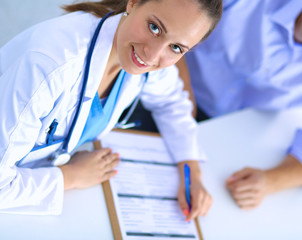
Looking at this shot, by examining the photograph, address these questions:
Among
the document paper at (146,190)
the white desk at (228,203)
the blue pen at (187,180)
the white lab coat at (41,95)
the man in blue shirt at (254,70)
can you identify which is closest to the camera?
the white lab coat at (41,95)

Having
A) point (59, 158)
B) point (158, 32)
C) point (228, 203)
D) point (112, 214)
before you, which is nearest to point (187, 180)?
point (228, 203)

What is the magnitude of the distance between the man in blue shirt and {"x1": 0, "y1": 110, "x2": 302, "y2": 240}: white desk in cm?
4

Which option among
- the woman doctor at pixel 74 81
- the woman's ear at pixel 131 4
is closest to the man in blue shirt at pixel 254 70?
the woman doctor at pixel 74 81

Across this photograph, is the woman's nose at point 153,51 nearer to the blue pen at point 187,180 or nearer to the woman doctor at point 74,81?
the woman doctor at point 74,81

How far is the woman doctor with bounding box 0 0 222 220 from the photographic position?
730 millimetres

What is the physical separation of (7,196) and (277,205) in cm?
81

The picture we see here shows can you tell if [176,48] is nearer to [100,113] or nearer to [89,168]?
[100,113]

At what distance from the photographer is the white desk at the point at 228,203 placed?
2.71ft

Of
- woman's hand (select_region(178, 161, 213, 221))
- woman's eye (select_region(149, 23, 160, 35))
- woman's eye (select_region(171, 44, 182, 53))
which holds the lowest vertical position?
woman's hand (select_region(178, 161, 213, 221))

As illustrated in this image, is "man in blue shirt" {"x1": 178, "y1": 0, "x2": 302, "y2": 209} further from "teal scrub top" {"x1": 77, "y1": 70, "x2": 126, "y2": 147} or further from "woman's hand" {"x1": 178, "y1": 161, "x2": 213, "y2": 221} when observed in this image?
"teal scrub top" {"x1": 77, "y1": 70, "x2": 126, "y2": 147}

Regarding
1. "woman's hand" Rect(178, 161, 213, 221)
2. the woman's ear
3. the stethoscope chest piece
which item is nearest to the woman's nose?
the woman's ear

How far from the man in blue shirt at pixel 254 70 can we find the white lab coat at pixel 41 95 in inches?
20.5

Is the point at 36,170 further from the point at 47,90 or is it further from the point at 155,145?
the point at 155,145

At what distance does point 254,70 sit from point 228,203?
20.6 inches
